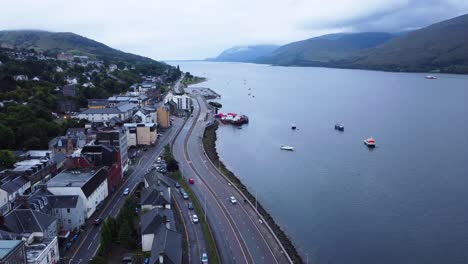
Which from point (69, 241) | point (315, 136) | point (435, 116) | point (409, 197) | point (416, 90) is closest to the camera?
point (69, 241)

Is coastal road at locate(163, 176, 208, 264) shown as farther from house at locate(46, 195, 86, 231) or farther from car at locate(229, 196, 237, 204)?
house at locate(46, 195, 86, 231)

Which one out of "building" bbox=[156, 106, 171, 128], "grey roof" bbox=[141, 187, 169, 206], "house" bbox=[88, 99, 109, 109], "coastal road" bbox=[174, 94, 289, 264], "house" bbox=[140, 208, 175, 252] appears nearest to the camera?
"house" bbox=[140, 208, 175, 252]

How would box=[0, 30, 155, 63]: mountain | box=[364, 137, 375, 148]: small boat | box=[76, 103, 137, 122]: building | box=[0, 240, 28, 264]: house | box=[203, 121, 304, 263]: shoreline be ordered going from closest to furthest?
box=[0, 240, 28, 264]: house < box=[203, 121, 304, 263]: shoreline < box=[364, 137, 375, 148]: small boat < box=[76, 103, 137, 122]: building < box=[0, 30, 155, 63]: mountain

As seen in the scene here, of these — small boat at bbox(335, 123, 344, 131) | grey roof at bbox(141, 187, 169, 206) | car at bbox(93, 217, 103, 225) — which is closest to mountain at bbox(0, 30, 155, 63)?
small boat at bbox(335, 123, 344, 131)

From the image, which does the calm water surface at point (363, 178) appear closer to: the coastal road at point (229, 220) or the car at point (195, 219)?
the coastal road at point (229, 220)

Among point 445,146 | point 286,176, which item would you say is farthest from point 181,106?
point 445,146

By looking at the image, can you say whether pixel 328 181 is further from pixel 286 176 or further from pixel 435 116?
pixel 435 116

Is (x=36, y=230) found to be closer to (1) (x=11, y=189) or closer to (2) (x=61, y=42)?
(1) (x=11, y=189)

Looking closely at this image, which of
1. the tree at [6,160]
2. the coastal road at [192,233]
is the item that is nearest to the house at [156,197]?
the coastal road at [192,233]

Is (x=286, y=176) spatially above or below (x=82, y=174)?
below
